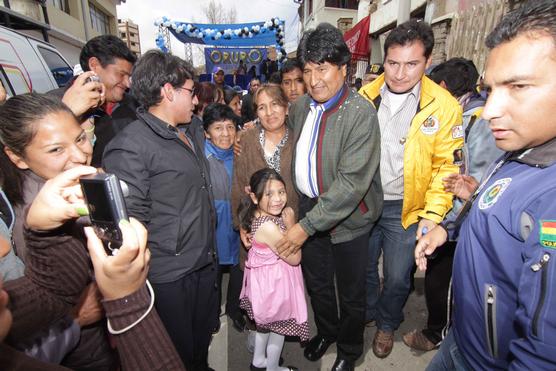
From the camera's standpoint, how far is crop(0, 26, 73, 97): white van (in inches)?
127

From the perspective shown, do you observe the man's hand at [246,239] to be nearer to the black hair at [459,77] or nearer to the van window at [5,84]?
the black hair at [459,77]

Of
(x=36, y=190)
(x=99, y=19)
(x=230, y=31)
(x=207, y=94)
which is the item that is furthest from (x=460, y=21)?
(x=99, y=19)

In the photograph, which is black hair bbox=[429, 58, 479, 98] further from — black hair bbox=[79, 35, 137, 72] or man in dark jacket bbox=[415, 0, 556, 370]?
black hair bbox=[79, 35, 137, 72]

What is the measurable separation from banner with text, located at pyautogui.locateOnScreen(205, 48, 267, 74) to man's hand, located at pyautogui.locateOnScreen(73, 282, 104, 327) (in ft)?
39.5

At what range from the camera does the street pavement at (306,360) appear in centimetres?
245

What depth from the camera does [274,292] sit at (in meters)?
2.11

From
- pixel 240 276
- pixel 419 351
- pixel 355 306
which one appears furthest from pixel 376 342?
pixel 240 276

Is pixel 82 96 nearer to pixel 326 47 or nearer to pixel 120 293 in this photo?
pixel 326 47

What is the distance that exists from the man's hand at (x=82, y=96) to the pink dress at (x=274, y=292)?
4.28 ft

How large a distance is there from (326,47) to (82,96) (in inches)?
60.7

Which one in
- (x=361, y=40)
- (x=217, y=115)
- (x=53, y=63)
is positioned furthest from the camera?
(x=361, y=40)

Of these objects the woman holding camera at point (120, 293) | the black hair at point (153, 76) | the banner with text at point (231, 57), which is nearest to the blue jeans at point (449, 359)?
the woman holding camera at point (120, 293)

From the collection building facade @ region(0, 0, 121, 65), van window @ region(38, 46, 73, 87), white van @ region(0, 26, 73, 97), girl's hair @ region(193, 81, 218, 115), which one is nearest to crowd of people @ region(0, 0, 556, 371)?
white van @ region(0, 26, 73, 97)

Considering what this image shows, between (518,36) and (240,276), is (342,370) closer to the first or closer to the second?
(240,276)
